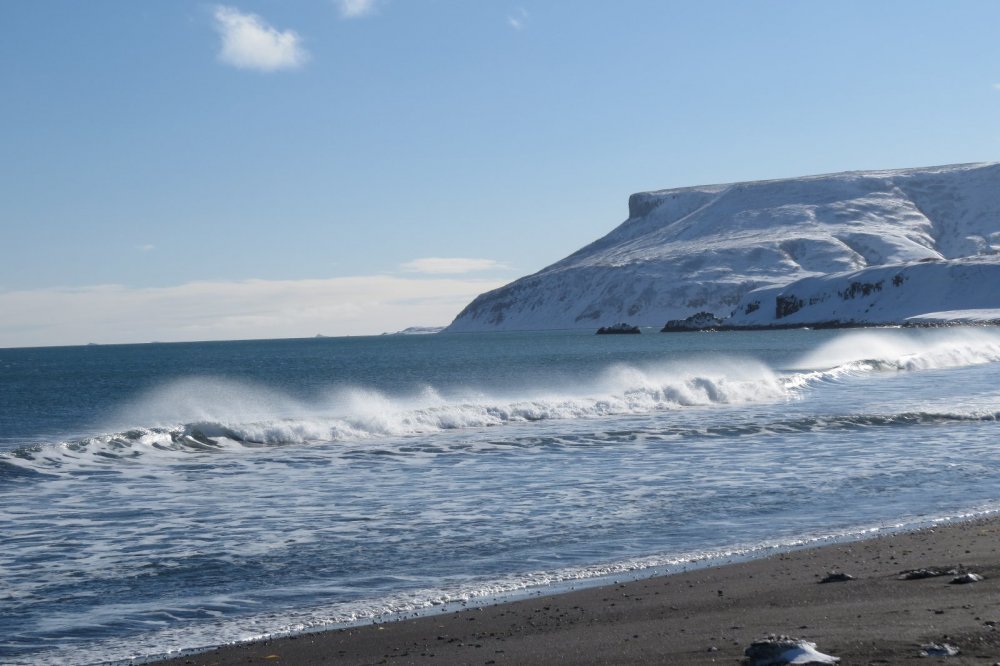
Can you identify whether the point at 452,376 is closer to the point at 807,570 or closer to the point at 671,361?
the point at 671,361

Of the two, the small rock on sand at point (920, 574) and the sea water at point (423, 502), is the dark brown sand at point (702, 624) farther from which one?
the sea water at point (423, 502)

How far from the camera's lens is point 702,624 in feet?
30.5

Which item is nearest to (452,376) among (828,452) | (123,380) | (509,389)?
(509,389)

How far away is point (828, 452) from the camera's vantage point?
24.1 meters

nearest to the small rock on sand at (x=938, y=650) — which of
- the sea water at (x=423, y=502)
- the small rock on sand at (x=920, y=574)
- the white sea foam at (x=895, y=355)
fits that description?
the small rock on sand at (x=920, y=574)

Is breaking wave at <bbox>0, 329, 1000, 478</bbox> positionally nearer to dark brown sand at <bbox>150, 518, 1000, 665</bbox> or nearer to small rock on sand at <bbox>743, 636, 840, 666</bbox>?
dark brown sand at <bbox>150, 518, 1000, 665</bbox>

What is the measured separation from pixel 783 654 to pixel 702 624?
1.74 m

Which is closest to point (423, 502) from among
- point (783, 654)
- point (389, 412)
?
point (783, 654)

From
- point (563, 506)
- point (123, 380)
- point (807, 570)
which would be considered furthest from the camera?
point (123, 380)

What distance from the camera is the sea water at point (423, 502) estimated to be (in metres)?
11.2

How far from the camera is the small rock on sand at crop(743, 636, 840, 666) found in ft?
24.5

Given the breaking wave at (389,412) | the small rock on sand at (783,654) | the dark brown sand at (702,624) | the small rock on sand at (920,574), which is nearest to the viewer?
the small rock on sand at (783,654)

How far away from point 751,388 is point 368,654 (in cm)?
4008

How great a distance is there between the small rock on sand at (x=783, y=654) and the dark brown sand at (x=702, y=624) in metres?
0.15
